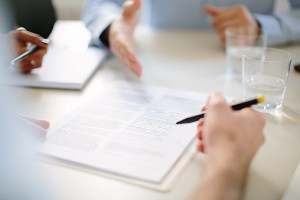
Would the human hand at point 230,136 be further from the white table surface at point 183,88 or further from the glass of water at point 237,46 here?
the glass of water at point 237,46

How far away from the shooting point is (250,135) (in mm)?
520

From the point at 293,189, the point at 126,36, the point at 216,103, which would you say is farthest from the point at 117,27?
the point at 293,189

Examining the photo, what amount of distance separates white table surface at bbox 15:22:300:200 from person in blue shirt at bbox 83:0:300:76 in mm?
51

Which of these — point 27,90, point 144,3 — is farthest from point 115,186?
point 144,3

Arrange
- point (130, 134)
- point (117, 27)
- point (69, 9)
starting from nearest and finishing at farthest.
A: point (130, 134) < point (117, 27) < point (69, 9)

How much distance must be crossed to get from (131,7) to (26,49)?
336 millimetres

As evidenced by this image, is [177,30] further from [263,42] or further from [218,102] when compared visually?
[218,102]

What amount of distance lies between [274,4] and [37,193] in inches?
46.5

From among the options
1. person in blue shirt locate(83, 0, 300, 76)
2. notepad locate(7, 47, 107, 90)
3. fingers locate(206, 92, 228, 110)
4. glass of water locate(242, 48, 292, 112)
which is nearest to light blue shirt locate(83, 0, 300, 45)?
person in blue shirt locate(83, 0, 300, 76)

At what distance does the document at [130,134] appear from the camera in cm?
55

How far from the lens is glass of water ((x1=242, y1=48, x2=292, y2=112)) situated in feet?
2.46

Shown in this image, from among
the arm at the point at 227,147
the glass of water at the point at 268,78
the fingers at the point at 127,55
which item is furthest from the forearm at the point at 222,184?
the fingers at the point at 127,55

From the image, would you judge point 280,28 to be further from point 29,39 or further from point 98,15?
point 29,39

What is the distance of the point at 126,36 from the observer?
1.05 m
